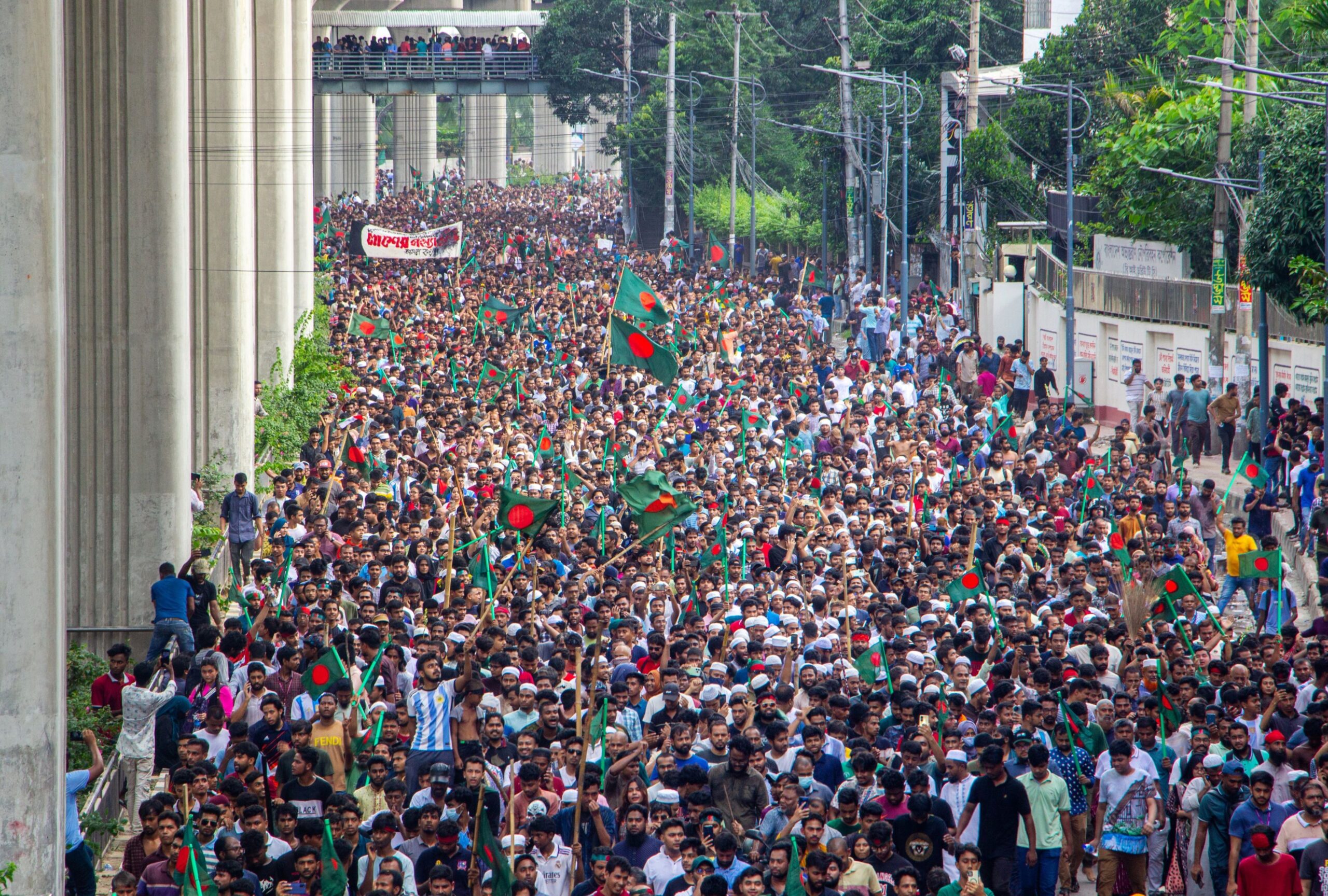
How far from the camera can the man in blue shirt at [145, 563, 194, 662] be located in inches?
575

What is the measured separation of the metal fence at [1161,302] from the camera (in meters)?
26.0

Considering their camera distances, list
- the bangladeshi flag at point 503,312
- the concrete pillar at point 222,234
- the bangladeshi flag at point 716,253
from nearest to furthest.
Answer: the concrete pillar at point 222,234
the bangladeshi flag at point 503,312
the bangladeshi flag at point 716,253

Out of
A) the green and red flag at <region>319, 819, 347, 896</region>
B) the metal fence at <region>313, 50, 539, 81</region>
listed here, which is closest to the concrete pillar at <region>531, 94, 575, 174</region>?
the metal fence at <region>313, 50, 539, 81</region>

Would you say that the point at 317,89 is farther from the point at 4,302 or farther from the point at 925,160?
the point at 4,302

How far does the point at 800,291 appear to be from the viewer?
39969 millimetres

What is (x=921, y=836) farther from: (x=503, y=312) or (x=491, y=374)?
(x=503, y=312)

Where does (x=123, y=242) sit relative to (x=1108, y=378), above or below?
above

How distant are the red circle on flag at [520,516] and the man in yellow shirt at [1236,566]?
5872 millimetres

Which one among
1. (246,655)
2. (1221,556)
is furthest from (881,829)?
(1221,556)

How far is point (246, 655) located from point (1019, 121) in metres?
33.5

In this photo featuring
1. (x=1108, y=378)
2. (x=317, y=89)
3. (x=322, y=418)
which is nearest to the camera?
(x=322, y=418)

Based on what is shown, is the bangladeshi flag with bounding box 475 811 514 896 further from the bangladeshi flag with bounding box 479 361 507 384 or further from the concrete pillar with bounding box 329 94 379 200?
the concrete pillar with bounding box 329 94 379 200

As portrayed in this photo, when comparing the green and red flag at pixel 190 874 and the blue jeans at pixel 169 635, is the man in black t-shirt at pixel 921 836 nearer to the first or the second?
the green and red flag at pixel 190 874

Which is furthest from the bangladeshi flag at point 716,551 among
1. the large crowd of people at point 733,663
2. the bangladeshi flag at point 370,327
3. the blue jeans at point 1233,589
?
the bangladeshi flag at point 370,327
